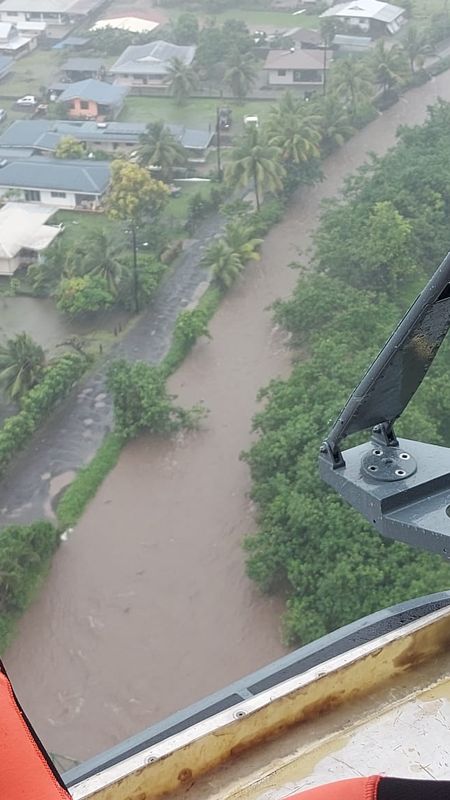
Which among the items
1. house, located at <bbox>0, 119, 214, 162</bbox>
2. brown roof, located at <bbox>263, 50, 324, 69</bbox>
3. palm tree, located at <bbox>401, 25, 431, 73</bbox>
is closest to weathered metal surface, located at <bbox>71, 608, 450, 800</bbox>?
house, located at <bbox>0, 119, 214, 162</bbox>

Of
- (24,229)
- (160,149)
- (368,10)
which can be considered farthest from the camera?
(368,10)

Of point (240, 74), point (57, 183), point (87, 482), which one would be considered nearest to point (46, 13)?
point (240, 74)

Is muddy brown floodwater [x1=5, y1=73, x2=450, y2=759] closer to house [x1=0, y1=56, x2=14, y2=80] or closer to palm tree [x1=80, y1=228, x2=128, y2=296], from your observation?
palm tree [x1=80, y1=228, x2=128, y2=296]

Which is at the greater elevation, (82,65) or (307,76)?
(82,65)

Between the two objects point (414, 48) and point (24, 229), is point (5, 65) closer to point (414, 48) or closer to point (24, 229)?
point (414, 48)

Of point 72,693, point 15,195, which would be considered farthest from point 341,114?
point 72,693

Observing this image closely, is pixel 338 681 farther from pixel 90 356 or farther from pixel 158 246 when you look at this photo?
pixel 158 246
